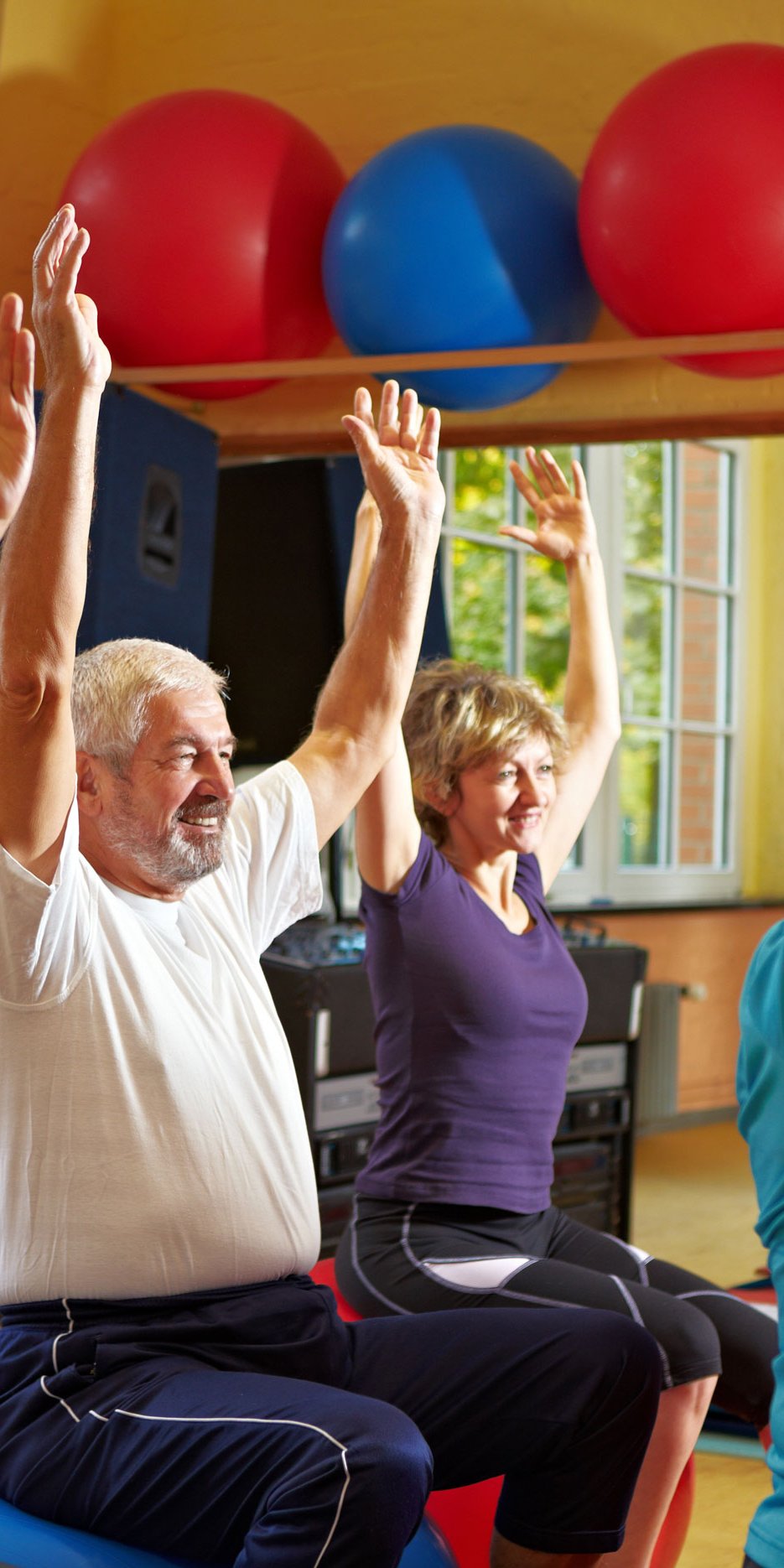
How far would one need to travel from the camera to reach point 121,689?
167 cm

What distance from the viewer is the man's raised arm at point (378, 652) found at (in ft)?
6.17

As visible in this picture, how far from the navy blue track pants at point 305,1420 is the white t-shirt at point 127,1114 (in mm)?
43

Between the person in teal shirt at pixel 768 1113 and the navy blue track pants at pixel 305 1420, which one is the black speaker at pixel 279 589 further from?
the person in teal shirt at pixel 768 1113

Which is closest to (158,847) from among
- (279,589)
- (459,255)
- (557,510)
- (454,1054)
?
(454,1054)

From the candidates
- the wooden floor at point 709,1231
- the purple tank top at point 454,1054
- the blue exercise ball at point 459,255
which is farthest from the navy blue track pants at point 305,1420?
the blue exercise ball at point 459,255

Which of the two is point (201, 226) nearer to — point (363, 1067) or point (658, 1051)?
point (363, 1067)

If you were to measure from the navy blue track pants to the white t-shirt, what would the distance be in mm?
43

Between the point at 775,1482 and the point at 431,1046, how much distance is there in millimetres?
865

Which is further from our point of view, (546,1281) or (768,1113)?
(546,1281)

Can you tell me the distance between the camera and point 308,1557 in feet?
4.18

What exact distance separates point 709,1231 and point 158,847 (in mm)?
3078

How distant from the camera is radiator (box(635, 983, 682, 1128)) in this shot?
531cm

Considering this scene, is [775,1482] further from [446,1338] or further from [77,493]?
[77,493]

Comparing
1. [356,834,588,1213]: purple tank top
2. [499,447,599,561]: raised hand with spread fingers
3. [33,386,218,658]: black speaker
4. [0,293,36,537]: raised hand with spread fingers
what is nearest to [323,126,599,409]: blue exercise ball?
[499,447,599,561]: raised hand with spread fingers
